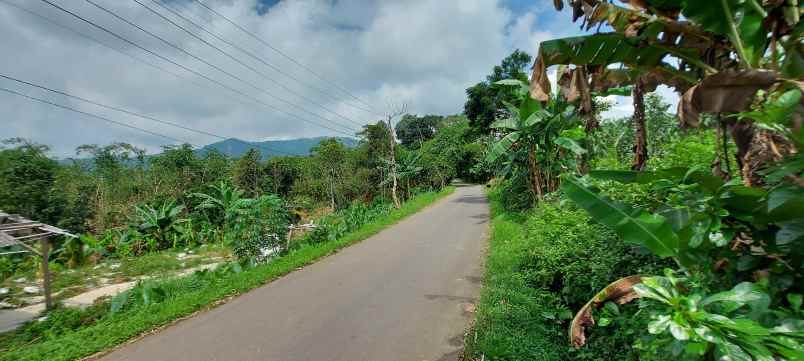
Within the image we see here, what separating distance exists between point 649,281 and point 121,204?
66.0 feet

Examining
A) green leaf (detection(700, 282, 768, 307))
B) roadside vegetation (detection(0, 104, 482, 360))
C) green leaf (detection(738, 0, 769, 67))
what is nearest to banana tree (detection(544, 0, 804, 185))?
green leaf (detection(738, 0, 769, 67))

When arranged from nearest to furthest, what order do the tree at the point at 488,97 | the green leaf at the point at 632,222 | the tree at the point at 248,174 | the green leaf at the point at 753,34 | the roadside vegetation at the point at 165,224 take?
the green leaf at the point at 632,222, the green leaf at the point at 753,34, the roadside vegetation at the point at 165,224, the tree at the point at 488,97, the tree at the point at 248,174

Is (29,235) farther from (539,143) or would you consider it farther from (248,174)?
(248,174)

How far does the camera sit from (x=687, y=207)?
203 cm

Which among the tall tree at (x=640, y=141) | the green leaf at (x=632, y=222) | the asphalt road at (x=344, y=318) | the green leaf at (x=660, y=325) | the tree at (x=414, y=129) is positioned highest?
the tree at (x=414, y=129)

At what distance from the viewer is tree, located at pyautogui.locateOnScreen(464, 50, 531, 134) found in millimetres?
17312

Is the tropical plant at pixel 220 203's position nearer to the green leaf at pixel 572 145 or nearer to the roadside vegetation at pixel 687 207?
the green leaf at pixel 572 145

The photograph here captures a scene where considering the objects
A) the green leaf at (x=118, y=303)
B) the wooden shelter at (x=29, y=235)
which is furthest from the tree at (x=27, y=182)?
the green leaf at (x=118, y=303)

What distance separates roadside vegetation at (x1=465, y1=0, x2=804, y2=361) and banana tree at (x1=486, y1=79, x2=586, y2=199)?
3.45 metres

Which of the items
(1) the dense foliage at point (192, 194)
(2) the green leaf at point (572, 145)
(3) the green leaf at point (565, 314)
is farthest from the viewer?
(1) the dense foliage at point (192, 194)

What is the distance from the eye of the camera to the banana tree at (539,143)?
768 cm

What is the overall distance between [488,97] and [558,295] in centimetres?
1571

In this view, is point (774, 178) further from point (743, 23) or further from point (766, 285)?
point (743, 23)

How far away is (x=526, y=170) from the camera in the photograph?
11297 mm
